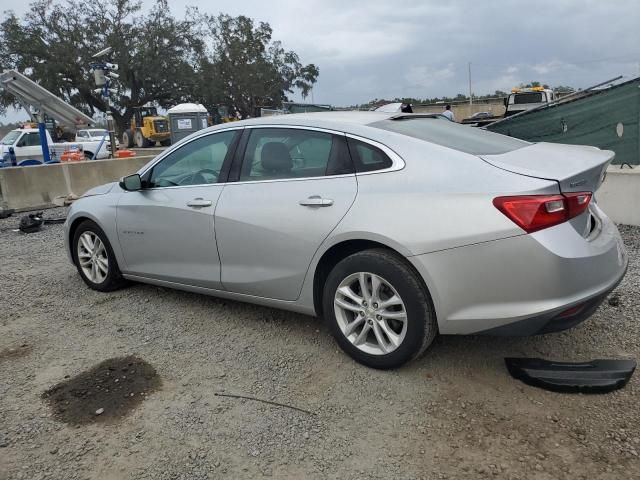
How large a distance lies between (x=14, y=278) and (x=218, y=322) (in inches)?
117

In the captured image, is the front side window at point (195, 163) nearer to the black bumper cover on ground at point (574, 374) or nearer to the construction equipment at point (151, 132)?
the black bumper cover on ground at point (574, 374)

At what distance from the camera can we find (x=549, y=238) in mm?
2592

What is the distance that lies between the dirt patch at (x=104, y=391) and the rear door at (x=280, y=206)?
887mm

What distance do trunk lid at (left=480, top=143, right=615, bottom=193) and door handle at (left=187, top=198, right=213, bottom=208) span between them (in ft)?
6.53

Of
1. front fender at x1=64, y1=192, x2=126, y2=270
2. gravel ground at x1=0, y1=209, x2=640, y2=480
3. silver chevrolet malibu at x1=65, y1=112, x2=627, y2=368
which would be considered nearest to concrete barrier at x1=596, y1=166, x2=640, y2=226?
gravel ground at x1=0, y1=209, x2=640, y2=480

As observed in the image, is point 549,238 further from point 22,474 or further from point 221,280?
point 22,474

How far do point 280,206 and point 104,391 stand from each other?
1.60 metres

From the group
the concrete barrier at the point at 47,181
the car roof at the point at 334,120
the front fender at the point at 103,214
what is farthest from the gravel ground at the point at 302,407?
the concrete barrier at the point at 47,181

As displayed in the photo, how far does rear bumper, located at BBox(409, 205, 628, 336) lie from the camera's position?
260 cm

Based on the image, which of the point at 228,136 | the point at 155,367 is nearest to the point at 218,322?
the point at 155,367

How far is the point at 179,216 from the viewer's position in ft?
13.2

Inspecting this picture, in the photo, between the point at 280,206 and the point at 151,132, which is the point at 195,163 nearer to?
the point at 280,206

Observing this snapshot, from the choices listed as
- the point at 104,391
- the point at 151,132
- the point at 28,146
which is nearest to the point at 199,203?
the point at 104,391

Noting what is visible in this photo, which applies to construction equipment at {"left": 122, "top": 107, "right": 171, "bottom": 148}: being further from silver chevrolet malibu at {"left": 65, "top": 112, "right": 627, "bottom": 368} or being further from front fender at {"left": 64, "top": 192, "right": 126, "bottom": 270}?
silver chevrolet malibu at {"left": 65, "top": 112, "right": 627, "bottom": 368}
